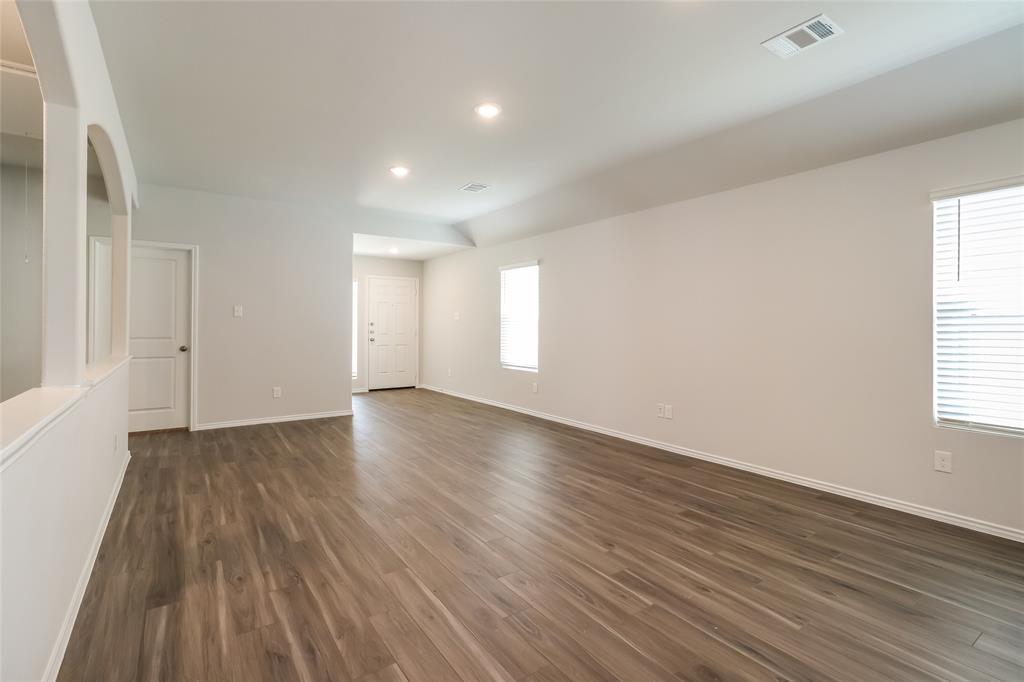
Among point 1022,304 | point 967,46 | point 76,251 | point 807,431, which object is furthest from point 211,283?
point 1022,304

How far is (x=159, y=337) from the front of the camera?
16.8 ft

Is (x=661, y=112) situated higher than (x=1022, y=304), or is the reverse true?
(x=661, y=112)

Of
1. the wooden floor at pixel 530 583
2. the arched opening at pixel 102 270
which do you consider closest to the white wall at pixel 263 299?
the arched opening at pixel 102 270

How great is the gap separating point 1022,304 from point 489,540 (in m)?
3.41

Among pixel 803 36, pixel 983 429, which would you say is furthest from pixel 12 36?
pixel 983 429

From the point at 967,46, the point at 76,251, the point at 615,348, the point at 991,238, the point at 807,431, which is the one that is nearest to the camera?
the point at 76,251

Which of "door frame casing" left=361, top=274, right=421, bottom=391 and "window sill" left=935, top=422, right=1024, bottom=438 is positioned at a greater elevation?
"door frame casing" left=361, top=274, right=421, bottom=391

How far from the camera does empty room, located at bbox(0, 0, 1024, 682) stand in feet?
5.82

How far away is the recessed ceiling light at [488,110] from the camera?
123 inches

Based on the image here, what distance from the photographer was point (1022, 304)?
8.74 feet

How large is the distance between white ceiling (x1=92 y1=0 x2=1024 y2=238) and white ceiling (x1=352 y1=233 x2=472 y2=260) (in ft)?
8.11

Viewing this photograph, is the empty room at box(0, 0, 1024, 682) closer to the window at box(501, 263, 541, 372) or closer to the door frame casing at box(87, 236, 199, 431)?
the door frame casing at box(87, 236, 199, 431)

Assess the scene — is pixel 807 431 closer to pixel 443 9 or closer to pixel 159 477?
pixel 443 9

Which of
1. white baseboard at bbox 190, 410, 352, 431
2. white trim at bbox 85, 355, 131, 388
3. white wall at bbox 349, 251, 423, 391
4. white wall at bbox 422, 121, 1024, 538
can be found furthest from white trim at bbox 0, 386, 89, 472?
white wall at bbox 349, 251, 423, 391
